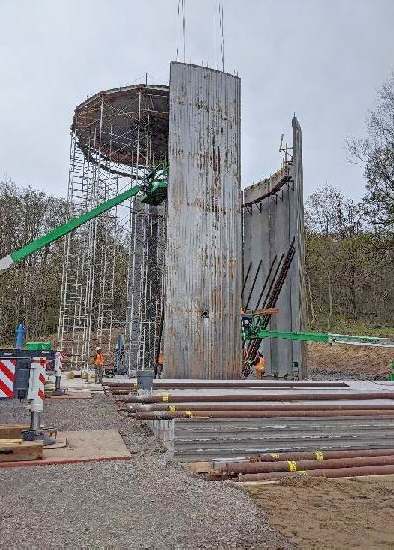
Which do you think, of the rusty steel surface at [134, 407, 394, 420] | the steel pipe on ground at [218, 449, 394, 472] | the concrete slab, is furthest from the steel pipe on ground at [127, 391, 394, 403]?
the steel pipe on ground at [218, 449, 394, 472]

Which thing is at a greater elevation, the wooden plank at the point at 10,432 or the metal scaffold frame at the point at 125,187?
the metal scaffold frame at the point at 125,187

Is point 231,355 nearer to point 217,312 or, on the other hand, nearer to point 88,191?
point 217,312

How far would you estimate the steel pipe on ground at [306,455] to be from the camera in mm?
6684

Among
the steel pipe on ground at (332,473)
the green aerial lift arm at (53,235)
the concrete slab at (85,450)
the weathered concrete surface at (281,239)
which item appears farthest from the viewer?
the weathered concrete surface at (281,239)

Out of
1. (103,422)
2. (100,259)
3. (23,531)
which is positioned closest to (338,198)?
(100,259)

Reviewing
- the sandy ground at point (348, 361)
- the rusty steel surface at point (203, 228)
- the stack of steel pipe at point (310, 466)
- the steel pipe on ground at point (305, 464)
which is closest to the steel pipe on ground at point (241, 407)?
the stack of steel pipe at point (310, 466)

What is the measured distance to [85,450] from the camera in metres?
7.73

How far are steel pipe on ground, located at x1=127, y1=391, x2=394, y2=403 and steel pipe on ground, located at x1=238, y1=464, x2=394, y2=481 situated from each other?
3.26 meters

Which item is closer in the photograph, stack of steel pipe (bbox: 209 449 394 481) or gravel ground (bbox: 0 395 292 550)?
gravel ground (bbox: 0 395 292 550)

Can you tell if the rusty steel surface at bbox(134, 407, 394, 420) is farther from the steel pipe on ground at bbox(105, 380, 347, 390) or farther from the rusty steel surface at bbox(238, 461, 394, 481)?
the steel pipe on ground at bbox(105, 380, 347, 390)

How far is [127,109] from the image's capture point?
22562 millimetres

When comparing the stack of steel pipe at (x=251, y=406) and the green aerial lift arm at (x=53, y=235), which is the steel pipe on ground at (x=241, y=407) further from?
the green aerial lift arm at (x=53, y=235)

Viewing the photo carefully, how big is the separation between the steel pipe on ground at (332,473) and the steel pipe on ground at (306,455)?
0.28 meters

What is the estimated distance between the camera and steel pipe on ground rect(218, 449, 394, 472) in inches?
263
